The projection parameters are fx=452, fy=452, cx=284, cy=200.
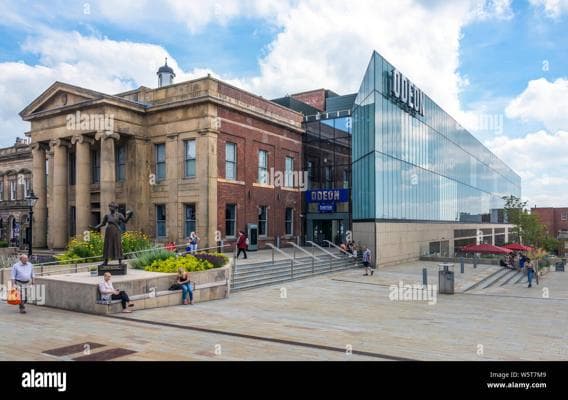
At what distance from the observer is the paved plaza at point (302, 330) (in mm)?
9000

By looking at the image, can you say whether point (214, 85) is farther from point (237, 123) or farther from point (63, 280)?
point (63, 280)

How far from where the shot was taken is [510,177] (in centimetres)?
9025

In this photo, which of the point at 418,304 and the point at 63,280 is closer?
the point at 63,280

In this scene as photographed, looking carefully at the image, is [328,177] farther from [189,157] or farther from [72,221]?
[72,221]

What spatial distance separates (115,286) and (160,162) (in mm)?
16880

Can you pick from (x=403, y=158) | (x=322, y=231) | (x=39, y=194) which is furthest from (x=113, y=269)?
(x=403, y=158)

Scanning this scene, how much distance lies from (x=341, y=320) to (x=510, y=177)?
8897 cm

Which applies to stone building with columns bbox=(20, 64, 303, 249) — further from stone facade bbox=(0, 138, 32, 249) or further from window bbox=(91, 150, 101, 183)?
stone facade bbox=(0, 138, 32, 249)

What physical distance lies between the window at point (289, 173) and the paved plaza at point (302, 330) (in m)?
17.2

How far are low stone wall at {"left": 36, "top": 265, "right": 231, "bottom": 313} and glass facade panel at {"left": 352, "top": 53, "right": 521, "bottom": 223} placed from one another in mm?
Answer: 16368

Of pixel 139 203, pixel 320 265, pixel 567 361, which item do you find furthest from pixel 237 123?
pixel 567 361

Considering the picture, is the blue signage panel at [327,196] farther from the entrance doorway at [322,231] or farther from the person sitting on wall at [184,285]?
the person sitting on wall at [184,285]

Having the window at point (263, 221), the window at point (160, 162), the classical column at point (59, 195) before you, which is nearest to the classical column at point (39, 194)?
the classical column at point (59, 195)

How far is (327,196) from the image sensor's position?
1407 inches
